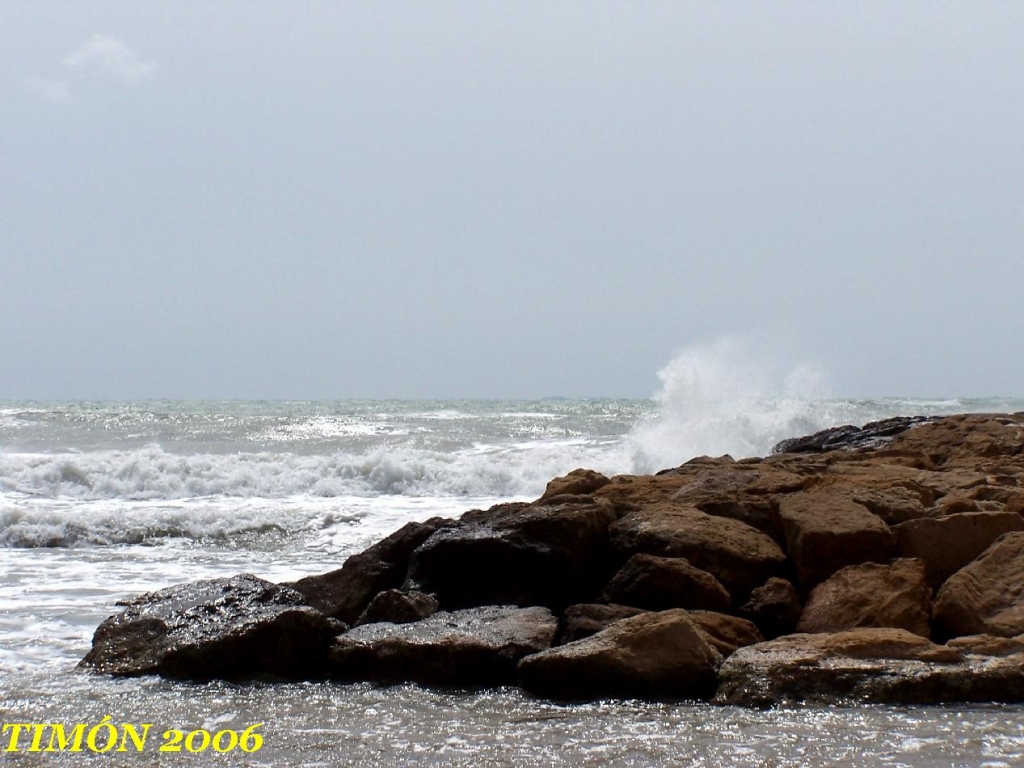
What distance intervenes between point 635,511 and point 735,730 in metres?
2.10

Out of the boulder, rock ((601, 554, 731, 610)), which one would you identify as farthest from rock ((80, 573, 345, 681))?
the boulder

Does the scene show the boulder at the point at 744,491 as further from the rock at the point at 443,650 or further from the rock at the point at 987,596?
the rock at the point at 443,650

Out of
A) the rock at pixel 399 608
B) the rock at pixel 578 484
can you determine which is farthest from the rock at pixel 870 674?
the rock at pixel 578 484

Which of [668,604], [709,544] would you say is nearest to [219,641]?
[668,604]

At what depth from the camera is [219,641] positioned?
4.29 m

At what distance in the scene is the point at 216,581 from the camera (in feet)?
16.0

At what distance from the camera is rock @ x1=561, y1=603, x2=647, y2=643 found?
4250mm

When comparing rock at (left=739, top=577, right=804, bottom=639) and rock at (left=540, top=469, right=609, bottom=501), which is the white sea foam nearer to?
rock at (left=540, top=469, right=609, bottom=501)

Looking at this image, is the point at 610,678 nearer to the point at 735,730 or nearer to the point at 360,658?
the point at 735,730

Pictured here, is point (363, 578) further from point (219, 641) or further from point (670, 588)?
point (670, 588)

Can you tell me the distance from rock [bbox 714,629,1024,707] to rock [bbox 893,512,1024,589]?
986 millimetres

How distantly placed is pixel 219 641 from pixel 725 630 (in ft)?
6.99

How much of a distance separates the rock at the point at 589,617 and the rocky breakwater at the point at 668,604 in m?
0.01

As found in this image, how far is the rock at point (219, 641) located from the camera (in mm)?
4254
